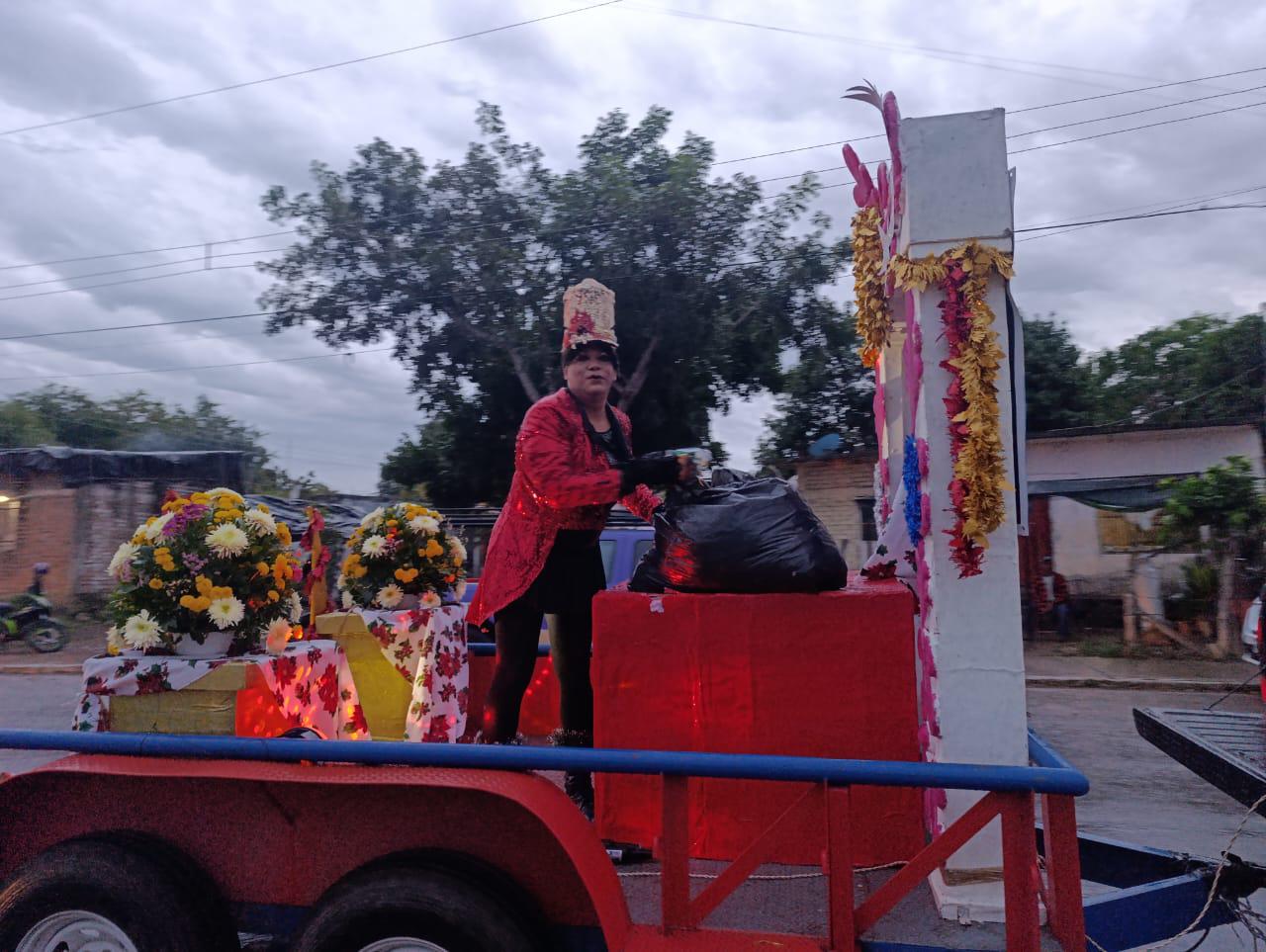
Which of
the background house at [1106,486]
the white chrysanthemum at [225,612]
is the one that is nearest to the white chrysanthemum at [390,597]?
the white chrysanthemum at [225,612]

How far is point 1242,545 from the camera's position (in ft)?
36.2

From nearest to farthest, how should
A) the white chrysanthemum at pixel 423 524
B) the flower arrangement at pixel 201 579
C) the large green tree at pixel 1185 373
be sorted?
the flower arrangement at pixel 201 579 < the white chrysanthemum at pixel 423 524 < the large green tree at pixel 1185 373

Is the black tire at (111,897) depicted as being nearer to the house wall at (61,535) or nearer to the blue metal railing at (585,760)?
the blue metal railing at (585,760)

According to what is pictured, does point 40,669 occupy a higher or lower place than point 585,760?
lower

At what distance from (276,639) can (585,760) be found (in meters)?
1.50

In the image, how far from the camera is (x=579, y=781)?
3.04m

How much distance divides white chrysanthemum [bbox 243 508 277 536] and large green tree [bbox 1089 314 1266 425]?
18632 mm

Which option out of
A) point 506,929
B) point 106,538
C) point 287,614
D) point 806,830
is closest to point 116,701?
point 287,614

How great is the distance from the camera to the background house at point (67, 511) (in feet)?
55.0

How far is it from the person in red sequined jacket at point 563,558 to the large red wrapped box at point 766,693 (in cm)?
45

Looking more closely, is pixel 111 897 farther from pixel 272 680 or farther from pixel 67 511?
pixel 67 511

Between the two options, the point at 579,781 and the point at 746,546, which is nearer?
the point at 746,546

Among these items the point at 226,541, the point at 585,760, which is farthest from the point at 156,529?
the point at 585,760

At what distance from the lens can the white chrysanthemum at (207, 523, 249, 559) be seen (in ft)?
9.27
